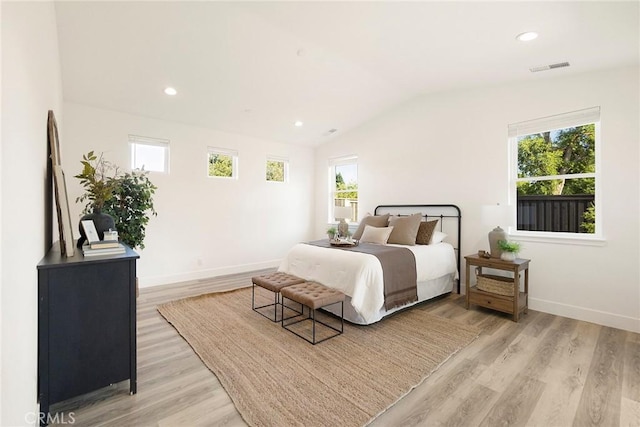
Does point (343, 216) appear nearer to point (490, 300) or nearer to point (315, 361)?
point (490, 300)

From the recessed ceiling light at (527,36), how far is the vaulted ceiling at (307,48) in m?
0.05

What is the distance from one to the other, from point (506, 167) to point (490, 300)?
67.0 inches

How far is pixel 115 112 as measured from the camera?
13.5ft

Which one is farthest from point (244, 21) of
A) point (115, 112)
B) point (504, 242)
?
point (504, 242)

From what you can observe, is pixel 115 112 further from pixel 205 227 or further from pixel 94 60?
pixel 205 227

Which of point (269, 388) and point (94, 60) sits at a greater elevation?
point (94, 60)

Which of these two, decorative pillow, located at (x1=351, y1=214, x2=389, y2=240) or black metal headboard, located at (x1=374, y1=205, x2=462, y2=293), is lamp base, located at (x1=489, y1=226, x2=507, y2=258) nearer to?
black metal headboard, located at (x1=374, y1=205, x2=462, y2=293)

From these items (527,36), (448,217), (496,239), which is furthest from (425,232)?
(527,36)

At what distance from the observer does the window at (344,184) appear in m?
5.79

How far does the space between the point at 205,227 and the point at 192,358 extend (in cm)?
287

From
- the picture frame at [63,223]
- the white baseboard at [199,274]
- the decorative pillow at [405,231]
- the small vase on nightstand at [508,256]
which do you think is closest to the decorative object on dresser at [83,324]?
the picture frame at [63,223]

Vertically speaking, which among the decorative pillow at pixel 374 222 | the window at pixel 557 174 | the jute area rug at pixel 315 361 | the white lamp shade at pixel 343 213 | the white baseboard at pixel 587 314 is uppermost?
the window at pixel 557 174

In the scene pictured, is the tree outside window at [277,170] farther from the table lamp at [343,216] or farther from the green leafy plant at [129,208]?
the green leafy plant at [129,208]

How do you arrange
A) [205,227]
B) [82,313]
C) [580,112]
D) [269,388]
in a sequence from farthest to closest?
[205,227]
[580,112]
[269,388]
[82,313]
